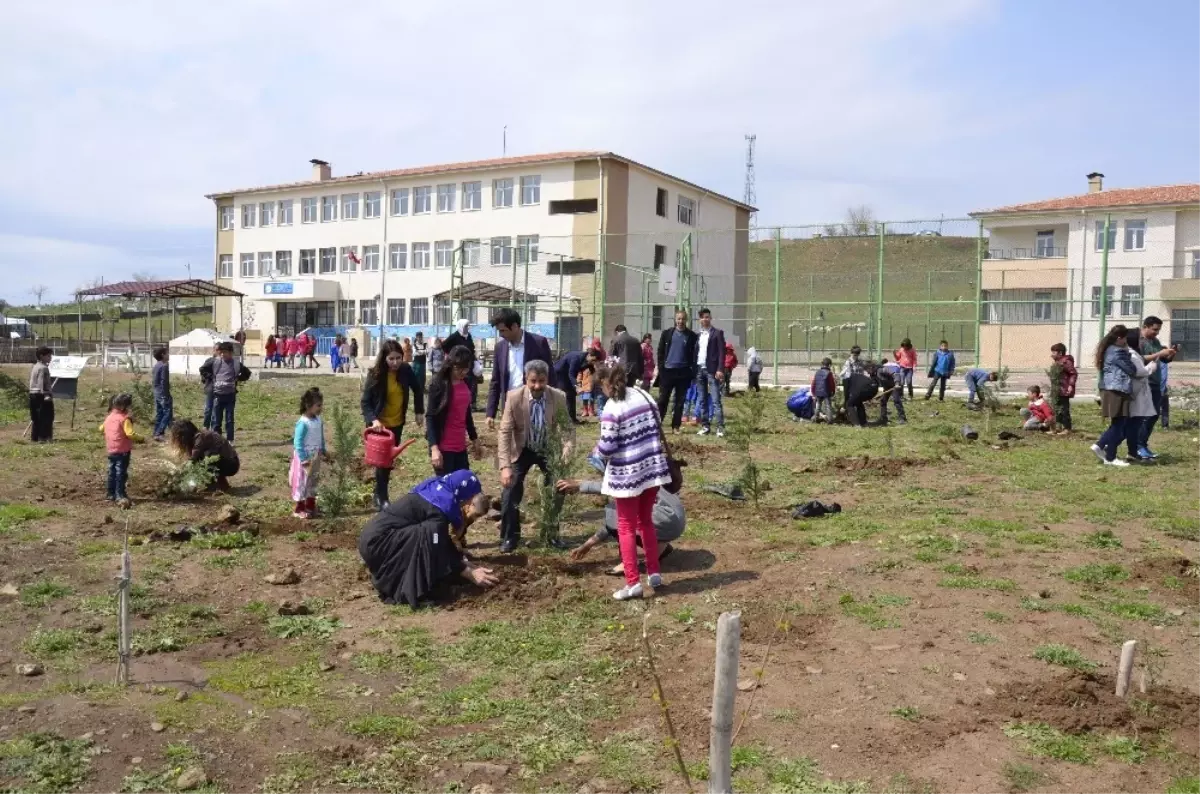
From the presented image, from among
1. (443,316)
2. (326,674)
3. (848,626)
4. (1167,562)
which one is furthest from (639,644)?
(443,316)

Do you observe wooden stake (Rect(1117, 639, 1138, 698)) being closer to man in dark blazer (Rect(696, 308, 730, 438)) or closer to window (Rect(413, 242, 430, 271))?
man in dark blazer (Rect(696, 308, 730, 438))

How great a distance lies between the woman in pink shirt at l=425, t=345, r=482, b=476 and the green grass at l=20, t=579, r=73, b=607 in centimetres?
277

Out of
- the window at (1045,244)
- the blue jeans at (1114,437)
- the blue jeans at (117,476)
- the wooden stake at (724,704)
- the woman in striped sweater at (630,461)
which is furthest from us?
the window at (1045,244)

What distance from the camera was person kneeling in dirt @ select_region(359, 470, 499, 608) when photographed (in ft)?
23.0

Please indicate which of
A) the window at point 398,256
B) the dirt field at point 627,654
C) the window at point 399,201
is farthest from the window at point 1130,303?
the window at point 399,201

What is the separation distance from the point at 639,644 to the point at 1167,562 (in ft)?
12.9

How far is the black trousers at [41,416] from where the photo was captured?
15.1 m

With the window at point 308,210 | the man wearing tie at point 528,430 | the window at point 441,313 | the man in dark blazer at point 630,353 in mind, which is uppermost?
the window at point 308,210

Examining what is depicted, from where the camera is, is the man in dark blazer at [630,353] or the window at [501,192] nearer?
the man in dark blazer at [630,353]

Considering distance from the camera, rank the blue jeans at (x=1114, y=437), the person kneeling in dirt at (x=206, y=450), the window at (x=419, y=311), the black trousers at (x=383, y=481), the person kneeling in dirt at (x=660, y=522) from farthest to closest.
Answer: the window at (x=419, y=311) → the blue jeans at (x=1114, y=437) → the person kneeling in dirt at (x=206, y=450) → the black trousers at (x=383, y=481) → the person kneeling in dirt at (x=660, y=522)

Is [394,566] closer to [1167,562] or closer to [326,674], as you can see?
[326,674]

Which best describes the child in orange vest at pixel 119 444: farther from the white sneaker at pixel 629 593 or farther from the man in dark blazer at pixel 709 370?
the man in dark blazer at pixel 709 370

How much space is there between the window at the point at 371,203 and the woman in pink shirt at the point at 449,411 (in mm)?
44701

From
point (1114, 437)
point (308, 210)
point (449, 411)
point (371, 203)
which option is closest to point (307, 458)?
point (449, 411)
